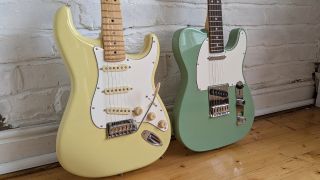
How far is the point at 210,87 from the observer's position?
2.97ft

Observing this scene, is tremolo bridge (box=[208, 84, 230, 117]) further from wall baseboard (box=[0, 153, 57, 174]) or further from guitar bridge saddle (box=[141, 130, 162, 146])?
wall baseboard (box=[0, 153, 57, 174])

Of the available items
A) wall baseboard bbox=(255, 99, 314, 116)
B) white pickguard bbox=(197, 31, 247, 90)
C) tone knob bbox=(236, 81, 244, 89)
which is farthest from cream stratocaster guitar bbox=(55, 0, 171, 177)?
wall baseboard bbox=(255, 99, 314, 116)

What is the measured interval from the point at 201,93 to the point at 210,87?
0.04 m

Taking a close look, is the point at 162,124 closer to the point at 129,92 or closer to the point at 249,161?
the point at 129,92

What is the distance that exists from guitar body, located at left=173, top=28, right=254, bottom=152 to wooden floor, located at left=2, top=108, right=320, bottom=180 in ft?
0.15

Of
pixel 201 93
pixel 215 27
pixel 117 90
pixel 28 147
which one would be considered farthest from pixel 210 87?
pixel 28 147

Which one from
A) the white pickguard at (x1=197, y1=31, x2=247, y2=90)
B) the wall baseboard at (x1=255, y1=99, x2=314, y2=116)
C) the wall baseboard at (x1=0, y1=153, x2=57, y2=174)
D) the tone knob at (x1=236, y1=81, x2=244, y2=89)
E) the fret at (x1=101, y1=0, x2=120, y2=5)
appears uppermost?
the fret at (x1=101, y1=0, x2=120, y2=5)

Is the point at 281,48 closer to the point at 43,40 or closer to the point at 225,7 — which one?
the point at 225,7

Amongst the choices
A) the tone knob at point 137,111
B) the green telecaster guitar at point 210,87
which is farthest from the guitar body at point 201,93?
the tone knob at point 137,111

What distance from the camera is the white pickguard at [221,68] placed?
0.88 m

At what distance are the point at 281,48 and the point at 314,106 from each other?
0.36m

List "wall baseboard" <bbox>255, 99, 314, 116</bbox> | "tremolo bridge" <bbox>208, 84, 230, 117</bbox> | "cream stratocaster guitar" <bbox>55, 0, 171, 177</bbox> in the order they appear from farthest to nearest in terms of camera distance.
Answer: "wall baseboard" <bbox>255, 99, 314, 116</bbox>, "tremolo bridge" <bbox>208, 84, 230, 117</bbox>, "cream stratocaster guitar" <bbox>55, 0, 171, 177</bbox>

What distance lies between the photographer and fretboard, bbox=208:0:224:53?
884 millimetres

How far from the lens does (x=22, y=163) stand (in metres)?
0.84
